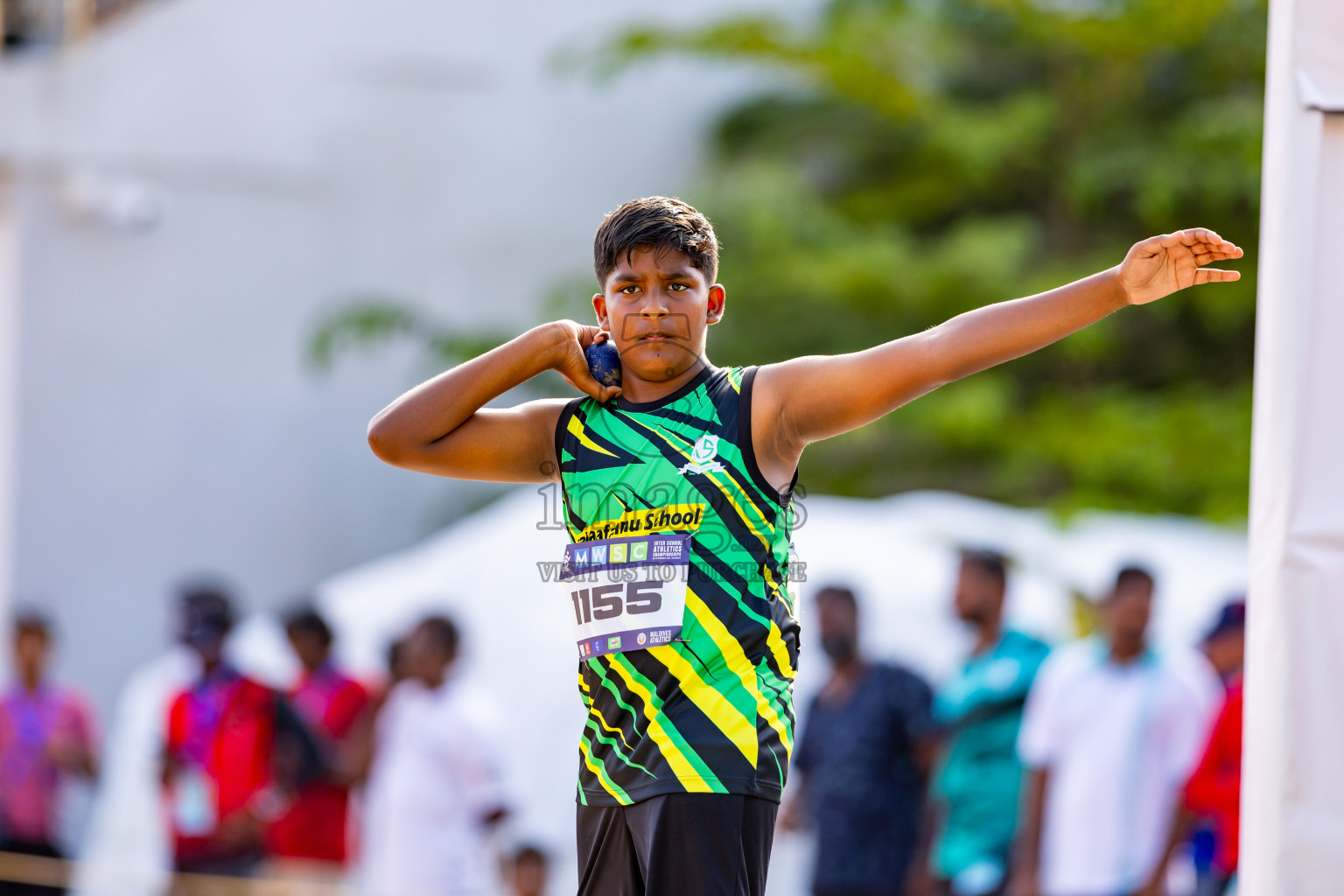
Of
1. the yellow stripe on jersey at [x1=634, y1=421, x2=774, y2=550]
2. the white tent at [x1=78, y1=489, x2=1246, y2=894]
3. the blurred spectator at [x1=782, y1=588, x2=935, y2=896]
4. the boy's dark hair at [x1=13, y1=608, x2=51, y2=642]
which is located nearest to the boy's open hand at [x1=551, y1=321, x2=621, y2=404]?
the yellow stripe on jersey at [x1=634, y1=421, x2=774, y2=550]

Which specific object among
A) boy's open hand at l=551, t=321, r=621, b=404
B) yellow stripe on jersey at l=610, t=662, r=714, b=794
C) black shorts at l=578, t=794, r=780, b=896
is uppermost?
boy's open hand at l=551, t=321, r=621, b=404

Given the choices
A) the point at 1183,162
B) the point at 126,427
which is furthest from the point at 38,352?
the point at 1183,162

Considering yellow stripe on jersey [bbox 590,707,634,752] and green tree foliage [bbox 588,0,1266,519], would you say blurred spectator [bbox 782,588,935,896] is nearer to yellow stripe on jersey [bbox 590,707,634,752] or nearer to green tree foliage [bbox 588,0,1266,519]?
yellow stripe on jersey [bbox 590,707,634,752]

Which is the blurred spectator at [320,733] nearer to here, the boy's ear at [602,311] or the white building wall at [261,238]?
the boy's ear at [602,311]

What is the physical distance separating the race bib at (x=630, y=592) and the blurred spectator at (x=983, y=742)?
3570mm

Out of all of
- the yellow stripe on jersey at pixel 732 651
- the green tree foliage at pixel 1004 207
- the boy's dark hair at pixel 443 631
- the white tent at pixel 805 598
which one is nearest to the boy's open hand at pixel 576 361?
the yellow stripe on jersey at pixel 732 651

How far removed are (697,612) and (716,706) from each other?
0.14 metres

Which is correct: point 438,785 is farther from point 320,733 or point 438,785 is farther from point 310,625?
point 310,625

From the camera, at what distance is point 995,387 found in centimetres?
1139

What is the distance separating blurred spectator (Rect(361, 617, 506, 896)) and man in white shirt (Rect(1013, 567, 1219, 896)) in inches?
86.4

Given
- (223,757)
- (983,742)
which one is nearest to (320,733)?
(223,757)

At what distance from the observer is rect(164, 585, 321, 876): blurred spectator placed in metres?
6.89

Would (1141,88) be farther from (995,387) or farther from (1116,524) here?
(1116,524)

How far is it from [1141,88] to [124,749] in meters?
8.76
